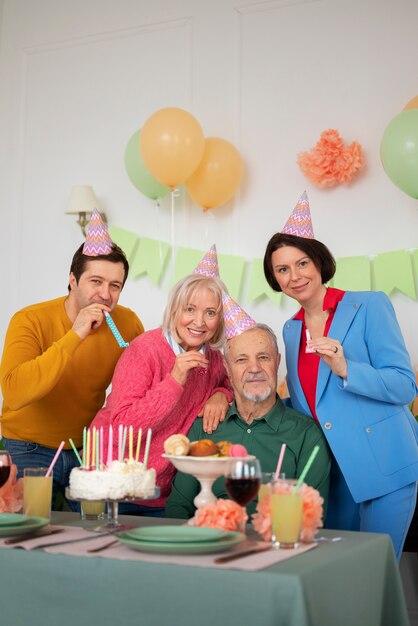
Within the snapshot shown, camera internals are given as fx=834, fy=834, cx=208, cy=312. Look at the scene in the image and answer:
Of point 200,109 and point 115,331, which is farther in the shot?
point 200,109

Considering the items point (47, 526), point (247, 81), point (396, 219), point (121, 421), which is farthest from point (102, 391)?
point (247, 81)

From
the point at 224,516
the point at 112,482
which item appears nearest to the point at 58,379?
the point at 112,482

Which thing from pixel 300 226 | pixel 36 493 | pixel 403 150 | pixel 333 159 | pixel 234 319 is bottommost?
pixel 36 493

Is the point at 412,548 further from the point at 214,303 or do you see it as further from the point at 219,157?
the point at 219,157

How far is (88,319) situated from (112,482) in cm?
84

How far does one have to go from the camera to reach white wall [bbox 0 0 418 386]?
13.6ft

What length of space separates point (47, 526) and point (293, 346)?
1.08m

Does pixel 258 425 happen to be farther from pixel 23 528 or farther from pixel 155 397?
pixel 23 528

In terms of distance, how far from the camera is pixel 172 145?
12.7ft

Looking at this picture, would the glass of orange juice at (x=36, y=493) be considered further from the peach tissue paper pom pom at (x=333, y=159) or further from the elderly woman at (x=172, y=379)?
the peach tissue paper pom pom at (x=333, y=159)

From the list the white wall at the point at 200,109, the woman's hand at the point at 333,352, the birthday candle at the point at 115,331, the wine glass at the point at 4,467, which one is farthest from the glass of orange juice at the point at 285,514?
the white wall at the point at 200,109

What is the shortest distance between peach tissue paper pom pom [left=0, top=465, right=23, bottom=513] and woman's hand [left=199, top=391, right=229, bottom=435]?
67cm

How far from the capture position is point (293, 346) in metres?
2.69

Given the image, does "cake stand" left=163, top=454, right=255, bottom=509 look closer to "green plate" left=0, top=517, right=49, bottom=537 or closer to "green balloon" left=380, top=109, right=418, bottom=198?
"green plate" left=0, top=517, right=49, bottom=537
